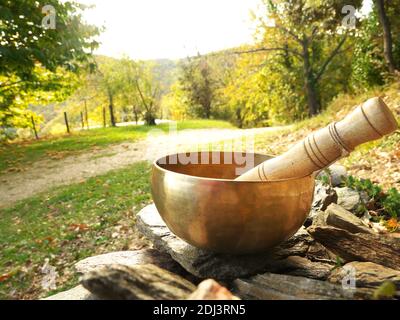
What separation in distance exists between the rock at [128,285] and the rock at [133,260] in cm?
79

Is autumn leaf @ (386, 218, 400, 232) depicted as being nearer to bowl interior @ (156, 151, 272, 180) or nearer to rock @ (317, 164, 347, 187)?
rock @ (317, 164, 347, 187)

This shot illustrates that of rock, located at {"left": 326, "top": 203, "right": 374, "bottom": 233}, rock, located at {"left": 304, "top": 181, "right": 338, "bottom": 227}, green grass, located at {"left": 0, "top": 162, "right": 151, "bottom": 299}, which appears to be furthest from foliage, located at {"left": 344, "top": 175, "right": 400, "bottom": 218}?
green grass, located at {"left": 0, "top": 162, "right": 151, "bottom": 299}

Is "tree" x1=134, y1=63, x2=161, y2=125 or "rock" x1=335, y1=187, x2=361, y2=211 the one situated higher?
"tree" x1=134, y1=63, x2=161, y2=125

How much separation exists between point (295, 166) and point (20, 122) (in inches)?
692

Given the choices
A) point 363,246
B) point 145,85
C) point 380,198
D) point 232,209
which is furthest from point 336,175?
point 145,85

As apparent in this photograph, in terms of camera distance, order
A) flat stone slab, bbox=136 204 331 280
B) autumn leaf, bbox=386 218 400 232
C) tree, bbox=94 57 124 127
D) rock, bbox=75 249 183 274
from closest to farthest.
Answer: flat stone slab, bbox=136 204 331 280 → rock, bbox=75 249 183 274 → autumn leaf, bbox=386 218 400 232 → tree, bbox=94 57 124 127

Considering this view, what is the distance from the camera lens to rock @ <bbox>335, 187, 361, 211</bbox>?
3343 mm

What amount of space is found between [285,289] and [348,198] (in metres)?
2.00

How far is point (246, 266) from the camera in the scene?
199 centimetres

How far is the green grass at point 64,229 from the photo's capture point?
4289 millimetres

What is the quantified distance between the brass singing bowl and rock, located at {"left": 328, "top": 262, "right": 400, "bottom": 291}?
14.5 inches

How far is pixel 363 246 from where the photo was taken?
216cm

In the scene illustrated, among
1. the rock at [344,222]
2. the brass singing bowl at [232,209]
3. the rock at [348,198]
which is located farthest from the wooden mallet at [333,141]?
the rock at [348,198]
